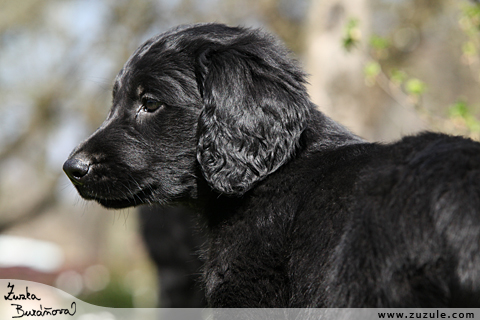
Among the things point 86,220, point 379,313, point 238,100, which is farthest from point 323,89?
point 86,220

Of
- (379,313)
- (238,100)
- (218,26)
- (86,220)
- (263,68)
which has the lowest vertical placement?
(379,313)

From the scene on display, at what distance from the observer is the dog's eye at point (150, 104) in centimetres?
316

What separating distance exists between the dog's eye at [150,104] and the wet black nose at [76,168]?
0.51m

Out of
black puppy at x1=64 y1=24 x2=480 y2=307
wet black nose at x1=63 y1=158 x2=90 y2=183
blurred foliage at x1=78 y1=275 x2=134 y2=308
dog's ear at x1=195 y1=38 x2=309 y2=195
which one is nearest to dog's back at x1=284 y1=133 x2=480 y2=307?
black puppy at x1=64 y1=24 x2=480 y2=307

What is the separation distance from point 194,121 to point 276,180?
663 mm

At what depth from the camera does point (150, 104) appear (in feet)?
10.5

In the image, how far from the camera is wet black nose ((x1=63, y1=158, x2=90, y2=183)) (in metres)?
3.11

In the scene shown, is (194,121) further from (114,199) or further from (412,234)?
(412,234)

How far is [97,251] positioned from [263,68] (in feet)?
68.2

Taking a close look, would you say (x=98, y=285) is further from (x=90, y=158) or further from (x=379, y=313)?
(x=379, y=313)

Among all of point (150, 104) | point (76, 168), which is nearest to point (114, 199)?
point (76, 168)

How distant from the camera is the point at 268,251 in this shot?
260 centimetres
